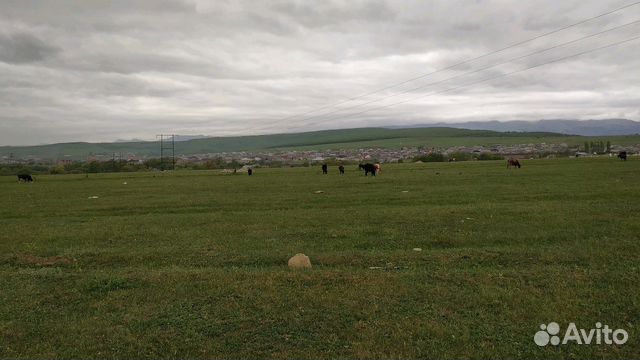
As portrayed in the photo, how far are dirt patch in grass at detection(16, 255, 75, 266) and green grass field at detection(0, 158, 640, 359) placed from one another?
0.29 ft

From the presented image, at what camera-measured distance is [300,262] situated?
40.0 ft

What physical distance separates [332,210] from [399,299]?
49.2 ft

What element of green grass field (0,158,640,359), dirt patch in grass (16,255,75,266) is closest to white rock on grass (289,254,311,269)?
green grass field (0,158,640,359)

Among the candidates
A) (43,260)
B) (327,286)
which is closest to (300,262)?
(327,286)

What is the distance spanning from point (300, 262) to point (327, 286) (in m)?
2.28

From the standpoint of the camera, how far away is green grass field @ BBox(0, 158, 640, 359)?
7355 millimetres

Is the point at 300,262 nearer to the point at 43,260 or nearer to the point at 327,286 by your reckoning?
the point at 327,286

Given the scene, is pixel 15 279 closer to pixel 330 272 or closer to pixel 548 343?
pixel 330 272

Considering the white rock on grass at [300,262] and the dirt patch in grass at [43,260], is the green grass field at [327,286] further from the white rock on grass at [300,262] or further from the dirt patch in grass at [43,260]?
the white rock on grass at [300,262]

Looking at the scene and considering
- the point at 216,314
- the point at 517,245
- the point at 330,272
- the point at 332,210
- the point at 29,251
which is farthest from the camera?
the point at 332,210

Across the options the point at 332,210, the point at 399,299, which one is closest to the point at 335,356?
the point at 399,299

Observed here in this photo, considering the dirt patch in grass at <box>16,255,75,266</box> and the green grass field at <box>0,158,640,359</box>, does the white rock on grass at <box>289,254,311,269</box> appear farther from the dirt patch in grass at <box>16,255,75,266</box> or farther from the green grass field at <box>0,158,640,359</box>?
the dirt patch in grass at <box>16,255,75,266</box>

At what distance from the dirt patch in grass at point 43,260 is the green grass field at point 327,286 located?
0.09 m

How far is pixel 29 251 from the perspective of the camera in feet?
49.7
